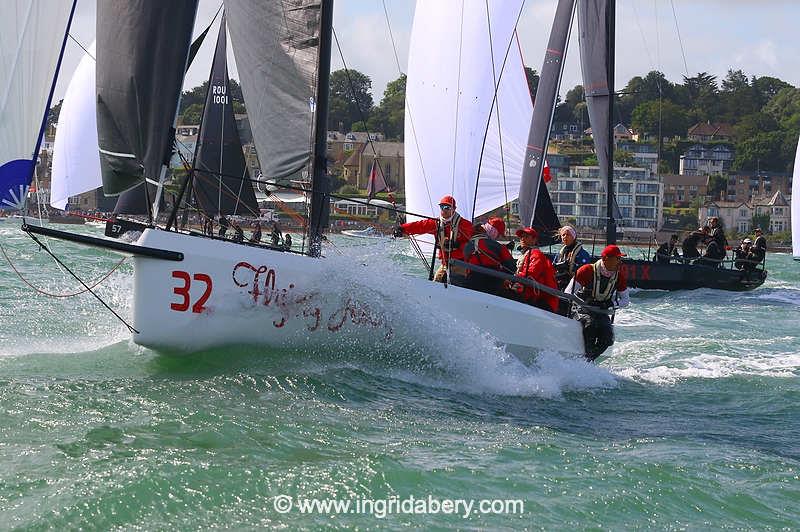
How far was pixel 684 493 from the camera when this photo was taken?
6.03 meters

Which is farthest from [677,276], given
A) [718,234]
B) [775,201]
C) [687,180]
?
[687,180]

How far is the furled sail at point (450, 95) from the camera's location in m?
17.3

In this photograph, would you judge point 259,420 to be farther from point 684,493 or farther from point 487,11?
point 487,11

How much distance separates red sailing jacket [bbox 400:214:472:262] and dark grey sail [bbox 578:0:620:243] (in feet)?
36.2

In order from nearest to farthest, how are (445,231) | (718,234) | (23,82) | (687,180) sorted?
(23,82) < (445,231) < (718,234) < (687,180)

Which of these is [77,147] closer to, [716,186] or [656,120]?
Answer: [716,186]

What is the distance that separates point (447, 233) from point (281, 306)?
5.43ft

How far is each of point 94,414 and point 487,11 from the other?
1128 centimetres

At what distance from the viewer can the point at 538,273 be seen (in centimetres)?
985

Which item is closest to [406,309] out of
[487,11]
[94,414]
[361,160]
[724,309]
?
[94,414]

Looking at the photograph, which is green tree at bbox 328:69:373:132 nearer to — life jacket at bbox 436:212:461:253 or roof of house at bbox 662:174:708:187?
roof of house at bbox 662:174:708:187

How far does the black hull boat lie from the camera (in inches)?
884

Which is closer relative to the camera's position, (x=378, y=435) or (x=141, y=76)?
(x=378, y=435)

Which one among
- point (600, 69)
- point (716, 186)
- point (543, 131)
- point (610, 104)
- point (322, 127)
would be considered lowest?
point (322, 127)
